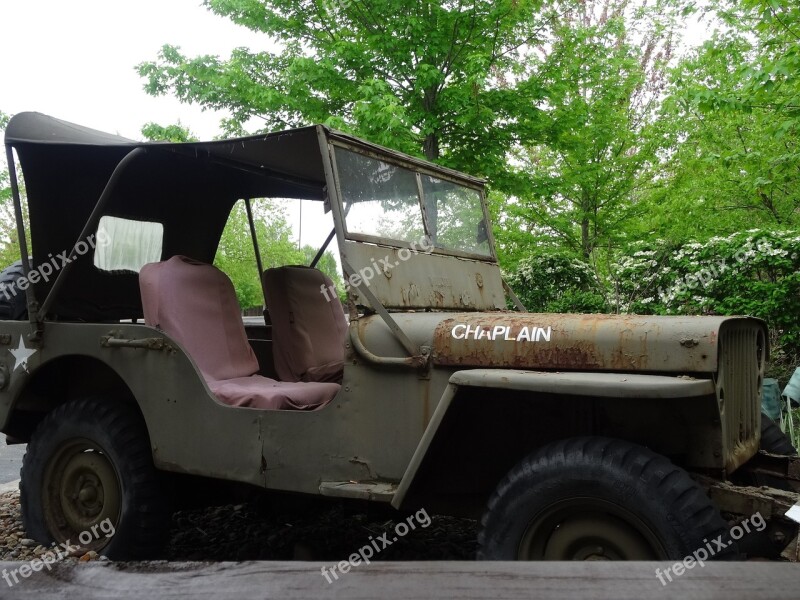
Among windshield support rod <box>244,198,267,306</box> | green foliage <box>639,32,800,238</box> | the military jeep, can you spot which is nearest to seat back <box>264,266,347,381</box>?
the military jeep

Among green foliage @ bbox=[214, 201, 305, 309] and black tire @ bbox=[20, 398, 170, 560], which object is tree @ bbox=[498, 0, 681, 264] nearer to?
green foliage @ bbox=[214, 201, 305, 309]

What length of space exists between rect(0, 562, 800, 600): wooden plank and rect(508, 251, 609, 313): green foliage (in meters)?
8.85

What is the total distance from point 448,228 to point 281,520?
6.57 ft

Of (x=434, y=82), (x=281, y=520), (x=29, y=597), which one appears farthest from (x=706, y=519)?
(x=434, y=82)

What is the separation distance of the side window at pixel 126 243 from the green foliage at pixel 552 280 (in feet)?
20.4

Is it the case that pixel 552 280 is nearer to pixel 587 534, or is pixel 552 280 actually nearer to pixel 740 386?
pixel 740 386

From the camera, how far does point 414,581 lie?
1.15 m

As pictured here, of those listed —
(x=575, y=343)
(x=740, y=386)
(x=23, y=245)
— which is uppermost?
(x=23, y=245)

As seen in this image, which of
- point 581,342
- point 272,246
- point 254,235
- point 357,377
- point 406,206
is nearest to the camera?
point 581,342

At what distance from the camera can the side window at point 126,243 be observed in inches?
175

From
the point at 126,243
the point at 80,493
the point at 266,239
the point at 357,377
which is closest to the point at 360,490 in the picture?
the point at 357,377

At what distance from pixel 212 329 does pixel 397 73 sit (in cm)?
565

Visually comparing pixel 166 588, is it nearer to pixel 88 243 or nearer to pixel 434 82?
pixel 88 243

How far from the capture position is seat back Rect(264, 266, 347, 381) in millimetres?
4371
